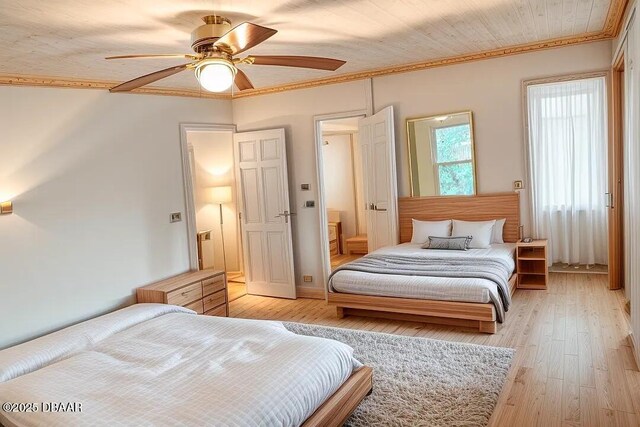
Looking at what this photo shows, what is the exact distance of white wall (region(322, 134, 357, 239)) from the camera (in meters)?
8.70

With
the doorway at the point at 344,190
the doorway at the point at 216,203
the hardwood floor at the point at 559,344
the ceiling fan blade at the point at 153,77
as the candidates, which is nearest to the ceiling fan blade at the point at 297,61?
the ceiling fan blade at the point at 153,77

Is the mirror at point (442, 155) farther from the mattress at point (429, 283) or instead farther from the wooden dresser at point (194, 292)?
the wooden dresser at point (194, 292)

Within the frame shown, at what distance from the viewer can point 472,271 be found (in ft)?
13.3

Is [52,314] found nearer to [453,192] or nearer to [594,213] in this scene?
[453,192]

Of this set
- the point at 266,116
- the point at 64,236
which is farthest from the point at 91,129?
the point at 266,116

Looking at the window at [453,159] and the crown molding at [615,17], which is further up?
the crown molding at [615,17]

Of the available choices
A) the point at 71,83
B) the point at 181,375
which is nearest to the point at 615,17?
the point at 181,375

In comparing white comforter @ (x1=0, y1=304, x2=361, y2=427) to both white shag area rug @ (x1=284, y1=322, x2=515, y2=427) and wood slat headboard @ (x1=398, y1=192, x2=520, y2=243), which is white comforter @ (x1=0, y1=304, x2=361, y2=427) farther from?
wood slat headboard @ (x1=398, y1=192, x2=520, y2=243)

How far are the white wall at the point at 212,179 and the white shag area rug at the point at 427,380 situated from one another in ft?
11.8

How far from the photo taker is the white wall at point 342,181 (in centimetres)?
870

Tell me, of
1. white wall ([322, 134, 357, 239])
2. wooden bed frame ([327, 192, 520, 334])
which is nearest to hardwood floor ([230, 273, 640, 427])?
wooden bed frame ([327, 192, 520, 334])

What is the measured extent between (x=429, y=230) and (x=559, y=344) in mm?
2029

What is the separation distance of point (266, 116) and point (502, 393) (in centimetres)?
424

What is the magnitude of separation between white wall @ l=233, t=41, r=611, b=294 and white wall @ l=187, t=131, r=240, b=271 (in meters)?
1.06
